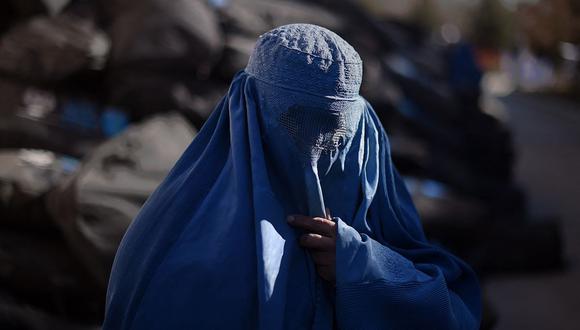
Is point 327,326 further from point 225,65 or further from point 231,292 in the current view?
point 225,65

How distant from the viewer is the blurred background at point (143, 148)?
10.3ft

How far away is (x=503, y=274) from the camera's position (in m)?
5.09

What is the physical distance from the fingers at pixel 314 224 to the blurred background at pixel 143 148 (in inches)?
59.9

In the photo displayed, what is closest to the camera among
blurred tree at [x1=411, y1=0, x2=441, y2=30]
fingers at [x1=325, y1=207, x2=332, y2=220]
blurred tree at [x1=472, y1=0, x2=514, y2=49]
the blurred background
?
fingers at [x1=325, y1=207, x2=332, y2=220]

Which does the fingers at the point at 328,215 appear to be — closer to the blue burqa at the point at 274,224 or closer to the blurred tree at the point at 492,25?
the blue burqa at the point at 274,224

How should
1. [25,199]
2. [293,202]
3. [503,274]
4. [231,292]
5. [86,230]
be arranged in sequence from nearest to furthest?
[231,292] < [293,202] < [86,230] < [25,199] < [503,274]

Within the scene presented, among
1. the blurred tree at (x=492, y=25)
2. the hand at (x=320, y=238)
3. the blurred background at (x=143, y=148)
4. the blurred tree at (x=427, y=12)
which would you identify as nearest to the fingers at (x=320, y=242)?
the hand at (x=320, y=238)

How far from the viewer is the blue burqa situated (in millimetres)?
1394

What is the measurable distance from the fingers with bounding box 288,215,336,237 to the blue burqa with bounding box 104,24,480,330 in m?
0.02

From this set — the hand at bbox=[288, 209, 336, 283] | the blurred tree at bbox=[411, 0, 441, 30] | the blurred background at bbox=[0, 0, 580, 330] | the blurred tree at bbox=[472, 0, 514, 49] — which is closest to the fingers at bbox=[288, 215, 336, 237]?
the hand at bbox=[288, 209, 336, 283]

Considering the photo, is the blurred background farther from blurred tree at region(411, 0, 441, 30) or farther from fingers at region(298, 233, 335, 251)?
blurred tree at region(411, 0, 441, 30)

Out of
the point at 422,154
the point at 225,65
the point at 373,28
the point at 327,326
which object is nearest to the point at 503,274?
the point at 422,154

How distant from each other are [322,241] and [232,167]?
10.3 inches

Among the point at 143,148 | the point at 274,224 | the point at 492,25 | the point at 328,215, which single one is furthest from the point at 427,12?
the point at 274,224
